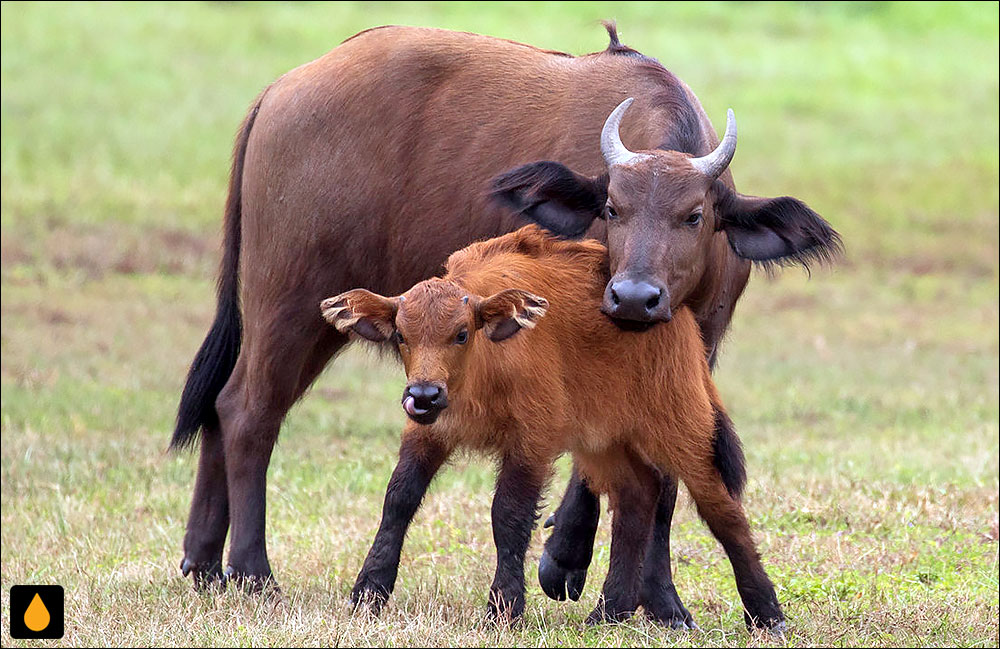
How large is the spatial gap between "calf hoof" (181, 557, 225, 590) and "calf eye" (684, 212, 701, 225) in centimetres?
297

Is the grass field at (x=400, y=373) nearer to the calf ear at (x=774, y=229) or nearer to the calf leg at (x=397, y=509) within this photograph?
the calf leg at (x=397, y=509)

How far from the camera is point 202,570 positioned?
307 inches

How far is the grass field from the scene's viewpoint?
7.11m

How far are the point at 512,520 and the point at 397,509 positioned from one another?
481mm

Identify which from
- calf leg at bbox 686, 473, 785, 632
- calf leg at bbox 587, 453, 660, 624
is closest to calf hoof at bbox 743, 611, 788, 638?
calf leg at bbox 686, 473, 785, 632

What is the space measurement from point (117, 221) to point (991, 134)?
17519 mm

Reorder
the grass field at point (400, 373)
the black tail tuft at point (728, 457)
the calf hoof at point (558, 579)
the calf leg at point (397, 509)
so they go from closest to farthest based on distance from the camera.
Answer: the calf leg at point (397, 509) < the black tail tuft at point (728, 457) < the calf hoof at point (558, 579) < the grass field at point (400, 373)

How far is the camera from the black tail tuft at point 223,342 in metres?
8.16

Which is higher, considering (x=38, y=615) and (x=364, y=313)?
(x=364, y=313)

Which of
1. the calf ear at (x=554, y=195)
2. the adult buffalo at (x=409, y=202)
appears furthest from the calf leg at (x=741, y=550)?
the calf ear at (x=554, y=195)

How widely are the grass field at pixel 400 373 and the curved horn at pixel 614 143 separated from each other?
1477 millimetres

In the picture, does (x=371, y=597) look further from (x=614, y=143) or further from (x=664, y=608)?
(x=614, y=143)

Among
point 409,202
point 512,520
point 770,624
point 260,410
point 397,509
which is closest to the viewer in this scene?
point 512,520

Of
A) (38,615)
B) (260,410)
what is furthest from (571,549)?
(38,615)
